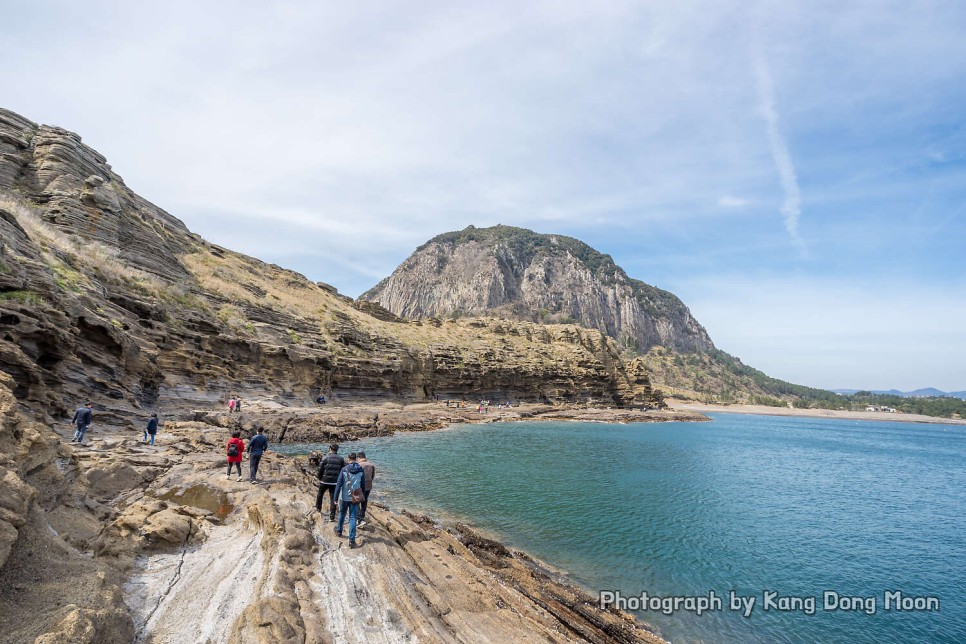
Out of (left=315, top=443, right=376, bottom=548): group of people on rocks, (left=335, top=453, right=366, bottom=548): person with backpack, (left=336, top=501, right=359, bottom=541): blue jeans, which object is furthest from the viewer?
(left=315, top=443, right=376, bottom=548): group of people on rocks

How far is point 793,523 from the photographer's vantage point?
70.5 feet

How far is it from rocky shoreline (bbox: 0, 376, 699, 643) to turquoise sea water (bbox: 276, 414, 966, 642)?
3.47m

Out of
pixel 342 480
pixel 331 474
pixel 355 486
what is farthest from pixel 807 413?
pixel 355 486

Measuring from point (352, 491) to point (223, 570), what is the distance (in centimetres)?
304

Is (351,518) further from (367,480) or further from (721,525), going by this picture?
(721,525)

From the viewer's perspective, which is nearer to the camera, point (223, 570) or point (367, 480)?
point (223, 570)

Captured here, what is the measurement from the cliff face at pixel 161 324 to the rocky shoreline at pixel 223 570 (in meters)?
7.94

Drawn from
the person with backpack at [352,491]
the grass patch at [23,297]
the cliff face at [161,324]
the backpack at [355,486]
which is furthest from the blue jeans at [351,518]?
the grass patch at [23,297]

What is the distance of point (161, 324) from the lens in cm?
3328

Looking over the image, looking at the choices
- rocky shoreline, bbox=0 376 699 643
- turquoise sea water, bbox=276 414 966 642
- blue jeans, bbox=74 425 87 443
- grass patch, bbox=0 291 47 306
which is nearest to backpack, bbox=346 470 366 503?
rocky shoreline, bbox=0 376 699 643

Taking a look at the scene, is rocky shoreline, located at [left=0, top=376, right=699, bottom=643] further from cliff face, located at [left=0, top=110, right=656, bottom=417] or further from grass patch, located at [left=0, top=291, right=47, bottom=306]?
cliff face, located at [left=0, top=110, right=656, bottom=417]

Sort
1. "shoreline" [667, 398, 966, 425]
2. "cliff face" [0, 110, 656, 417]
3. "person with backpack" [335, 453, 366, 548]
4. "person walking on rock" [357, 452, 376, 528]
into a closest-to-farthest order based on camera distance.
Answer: "person with backpack" [335, 453, 366, 548]
"person walking on rock" [357, 452, 376, 528]
"cliff face" [0, 110, 656, 417]
"shoreline" [667, 398, 966, 425]

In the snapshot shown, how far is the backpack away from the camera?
35.4 feet

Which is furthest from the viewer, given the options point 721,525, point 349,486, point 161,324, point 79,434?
point 161,324
